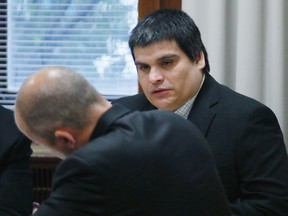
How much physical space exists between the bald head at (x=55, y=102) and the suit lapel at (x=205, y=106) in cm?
77

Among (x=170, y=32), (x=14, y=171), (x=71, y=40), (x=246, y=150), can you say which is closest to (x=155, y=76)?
(x=170, y=32)

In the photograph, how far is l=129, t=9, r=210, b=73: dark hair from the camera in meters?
2.10

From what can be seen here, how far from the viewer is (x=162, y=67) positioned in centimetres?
211

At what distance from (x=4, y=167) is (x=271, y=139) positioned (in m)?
0.94

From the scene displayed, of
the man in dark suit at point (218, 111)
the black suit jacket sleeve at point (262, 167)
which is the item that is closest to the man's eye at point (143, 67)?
the man in dark suit at point (218, 111)

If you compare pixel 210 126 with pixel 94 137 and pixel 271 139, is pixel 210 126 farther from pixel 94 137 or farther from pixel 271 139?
pixel 94 137

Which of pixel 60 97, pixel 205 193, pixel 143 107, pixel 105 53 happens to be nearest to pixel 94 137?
pixel 60 97

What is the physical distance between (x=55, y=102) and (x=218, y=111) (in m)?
0.90

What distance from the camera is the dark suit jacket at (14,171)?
205cm

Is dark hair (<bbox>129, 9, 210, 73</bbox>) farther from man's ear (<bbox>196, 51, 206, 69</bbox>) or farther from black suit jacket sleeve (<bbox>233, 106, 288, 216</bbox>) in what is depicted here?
black suit jacket sleeve (<bbox>233, 106, 288, 216</bbox>)

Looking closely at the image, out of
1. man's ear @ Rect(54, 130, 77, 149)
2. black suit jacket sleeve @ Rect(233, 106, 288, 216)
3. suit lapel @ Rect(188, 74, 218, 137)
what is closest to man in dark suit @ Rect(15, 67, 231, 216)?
man's ear @ Rect(54, 130, 77, 149)

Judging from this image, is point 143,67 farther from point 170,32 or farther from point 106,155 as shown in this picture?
point 106,155

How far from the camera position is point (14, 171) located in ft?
6.95

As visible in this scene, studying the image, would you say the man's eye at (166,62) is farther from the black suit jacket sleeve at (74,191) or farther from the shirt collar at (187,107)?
the black suit jacket sleeve at (74,191)
